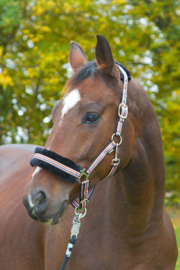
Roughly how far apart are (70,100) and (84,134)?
0.23m

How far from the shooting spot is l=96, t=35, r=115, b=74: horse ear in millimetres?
2157

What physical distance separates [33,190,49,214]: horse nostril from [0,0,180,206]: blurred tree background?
5827 millimetres

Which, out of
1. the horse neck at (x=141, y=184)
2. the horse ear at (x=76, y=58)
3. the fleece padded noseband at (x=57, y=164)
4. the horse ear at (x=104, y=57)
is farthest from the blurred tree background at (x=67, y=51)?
the fleece padded noseband at (x=57, y=164)

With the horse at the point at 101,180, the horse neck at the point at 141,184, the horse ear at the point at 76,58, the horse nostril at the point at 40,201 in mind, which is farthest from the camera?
the horse ear at the point at 76,58

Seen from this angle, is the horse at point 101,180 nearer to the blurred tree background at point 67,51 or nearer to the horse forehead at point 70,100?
the horse forehead at point 70,100

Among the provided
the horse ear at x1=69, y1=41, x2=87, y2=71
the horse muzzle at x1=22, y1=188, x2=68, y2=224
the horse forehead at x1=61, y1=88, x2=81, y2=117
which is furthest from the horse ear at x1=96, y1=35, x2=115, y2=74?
the horse muzzle at x1=22, y1=188, x2=68, y2=224

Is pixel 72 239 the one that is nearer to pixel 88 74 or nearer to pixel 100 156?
pixel 100 156

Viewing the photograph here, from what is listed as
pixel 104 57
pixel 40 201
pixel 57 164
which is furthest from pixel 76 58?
pixel 40 201

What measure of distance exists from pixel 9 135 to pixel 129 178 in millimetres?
7139

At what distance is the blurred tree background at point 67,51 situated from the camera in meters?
7.84

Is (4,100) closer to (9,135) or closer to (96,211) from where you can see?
(9,135)

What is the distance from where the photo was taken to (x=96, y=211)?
99.0 inches

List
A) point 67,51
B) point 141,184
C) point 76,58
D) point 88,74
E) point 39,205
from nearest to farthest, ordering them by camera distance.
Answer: point 39,205 → point 88,74 → point 141,184 → point 76,58 → point 67,51

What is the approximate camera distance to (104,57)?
87.3 inches
